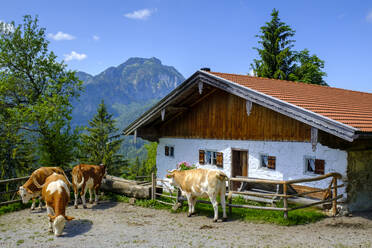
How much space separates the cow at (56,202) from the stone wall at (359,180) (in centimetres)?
953

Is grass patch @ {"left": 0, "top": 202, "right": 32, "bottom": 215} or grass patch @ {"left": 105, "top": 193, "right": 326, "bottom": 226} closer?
grass patch @ {"left": 105, "top": 193, "right": 326, "bottom": 226}

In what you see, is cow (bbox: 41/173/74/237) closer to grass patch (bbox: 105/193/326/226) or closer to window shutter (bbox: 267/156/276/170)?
grass patch (bbox: 105/193/326/226)

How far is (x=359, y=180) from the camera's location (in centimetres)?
1129

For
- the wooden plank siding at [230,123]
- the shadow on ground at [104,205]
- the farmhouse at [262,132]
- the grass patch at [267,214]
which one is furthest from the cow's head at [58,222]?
the wooden plank siding at [230,123]

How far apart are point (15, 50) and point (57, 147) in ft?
24.4

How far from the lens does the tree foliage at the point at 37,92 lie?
1955 cm

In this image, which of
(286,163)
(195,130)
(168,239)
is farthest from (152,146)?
(168,239)

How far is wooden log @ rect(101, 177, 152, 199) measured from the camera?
43.6 ft

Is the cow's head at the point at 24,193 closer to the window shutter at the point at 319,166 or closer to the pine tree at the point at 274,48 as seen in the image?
the window shutter at the point at 319,166

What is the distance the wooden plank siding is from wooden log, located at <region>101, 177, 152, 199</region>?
410 centimetres

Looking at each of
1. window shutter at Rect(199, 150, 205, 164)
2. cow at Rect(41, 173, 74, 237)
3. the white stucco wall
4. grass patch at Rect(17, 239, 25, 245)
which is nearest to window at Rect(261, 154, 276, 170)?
the white stucco wall

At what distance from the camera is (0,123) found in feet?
65.4

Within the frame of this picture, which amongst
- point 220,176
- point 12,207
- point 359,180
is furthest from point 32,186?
point 359,180

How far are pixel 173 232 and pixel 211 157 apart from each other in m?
6.42
